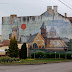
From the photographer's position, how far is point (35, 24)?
53.7m

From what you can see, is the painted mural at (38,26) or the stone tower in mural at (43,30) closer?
the painted mural at (38,26)

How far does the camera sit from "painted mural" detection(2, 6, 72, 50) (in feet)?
171

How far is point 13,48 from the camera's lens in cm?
4609

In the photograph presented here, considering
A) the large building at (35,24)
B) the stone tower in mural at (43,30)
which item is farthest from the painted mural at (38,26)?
the stone tower in mural at (43,30)

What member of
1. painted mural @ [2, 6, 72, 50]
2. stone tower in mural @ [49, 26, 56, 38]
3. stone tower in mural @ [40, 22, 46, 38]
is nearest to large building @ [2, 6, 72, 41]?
painted mural @ [2, 6, 72, 50]

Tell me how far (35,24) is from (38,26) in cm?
93

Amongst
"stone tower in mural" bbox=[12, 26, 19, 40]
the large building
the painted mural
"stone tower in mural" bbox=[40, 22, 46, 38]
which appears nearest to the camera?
the painted mural

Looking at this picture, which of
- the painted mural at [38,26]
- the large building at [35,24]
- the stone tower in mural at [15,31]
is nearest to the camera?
the painted mural at [38,26]

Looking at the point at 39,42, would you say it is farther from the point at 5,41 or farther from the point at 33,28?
the point at 5,41

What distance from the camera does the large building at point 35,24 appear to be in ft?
172

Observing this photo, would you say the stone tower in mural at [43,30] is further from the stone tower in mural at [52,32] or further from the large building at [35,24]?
the stone tower in mural at [52,32]

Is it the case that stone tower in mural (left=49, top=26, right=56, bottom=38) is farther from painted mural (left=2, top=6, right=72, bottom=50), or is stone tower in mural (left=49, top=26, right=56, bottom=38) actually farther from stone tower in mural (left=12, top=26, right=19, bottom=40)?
stone tower in mural (left=12, top=26, right=19, bottom=40)

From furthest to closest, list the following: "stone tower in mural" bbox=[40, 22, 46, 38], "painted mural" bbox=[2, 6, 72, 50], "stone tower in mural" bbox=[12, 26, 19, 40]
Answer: "stone tower in mural" bbox=[12, 26, 19, 40]
"stone tower in mural" bbox=[40, 22, 46, 38]
"painted mural" bbox=[2, 6, 72, 50]

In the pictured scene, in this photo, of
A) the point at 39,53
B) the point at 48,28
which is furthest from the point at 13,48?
the point at 48,28
